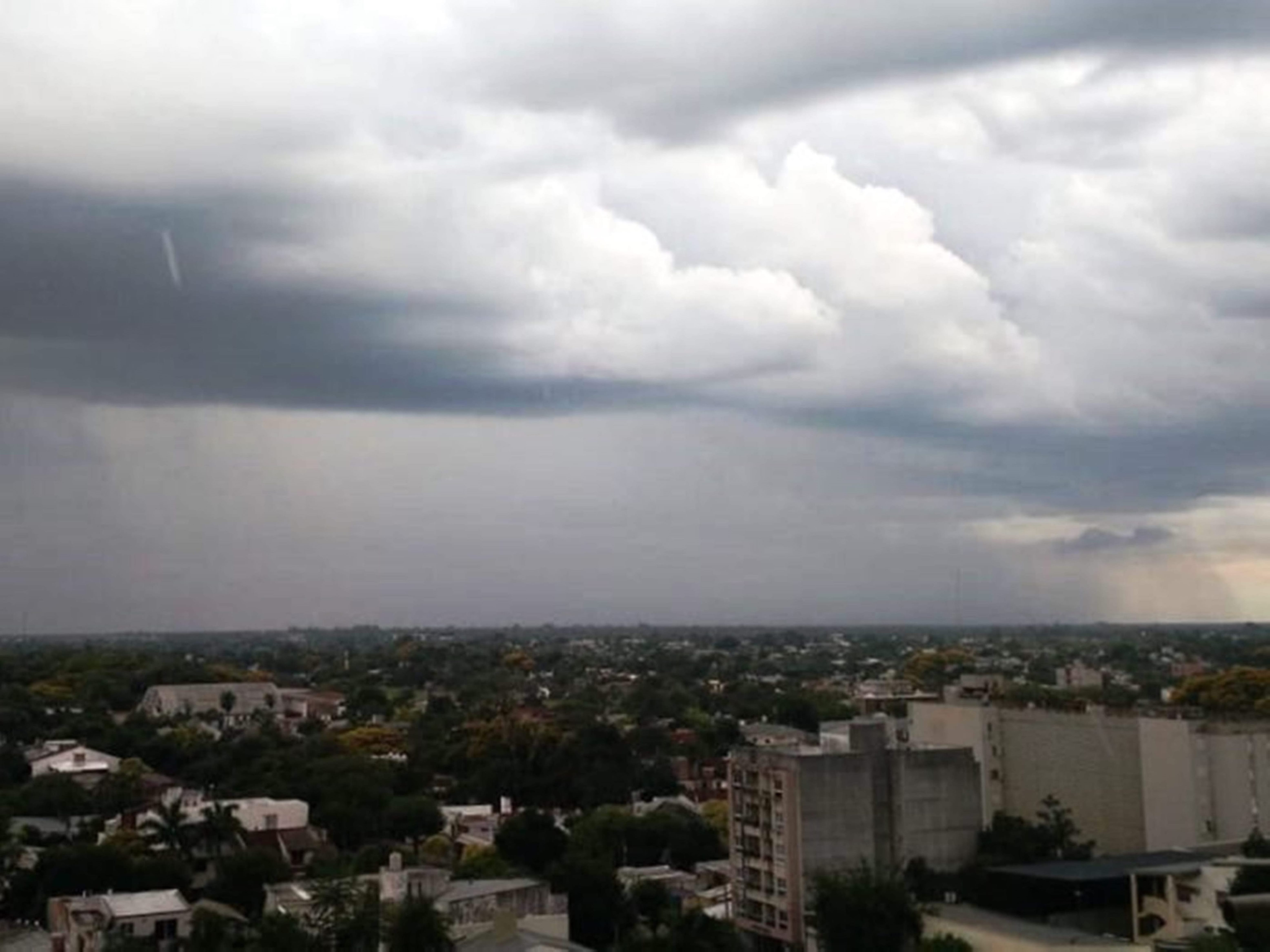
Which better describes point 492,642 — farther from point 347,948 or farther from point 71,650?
point 347,948

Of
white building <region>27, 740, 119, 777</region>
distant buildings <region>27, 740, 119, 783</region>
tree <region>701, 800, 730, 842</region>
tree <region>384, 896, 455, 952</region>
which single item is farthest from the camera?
white building <region>27, 740, 119, 777</region>

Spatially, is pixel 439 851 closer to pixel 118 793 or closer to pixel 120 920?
pixel 120 920

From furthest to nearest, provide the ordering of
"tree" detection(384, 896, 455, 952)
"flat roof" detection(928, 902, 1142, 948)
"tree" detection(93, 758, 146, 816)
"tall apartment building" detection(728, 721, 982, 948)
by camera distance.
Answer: "tree" detection(93, 758, 146, 816) < "tall apartment building" detection(728, 721, 982, 948) < "flat roof" detection(928, 902, 1142, 948) < "tree" detection(384, 896, 455, 952)

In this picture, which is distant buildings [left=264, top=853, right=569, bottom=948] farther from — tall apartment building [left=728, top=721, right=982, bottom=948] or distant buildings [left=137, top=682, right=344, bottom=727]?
distant buildings [left=137, top=682, right=344, bottom=727]

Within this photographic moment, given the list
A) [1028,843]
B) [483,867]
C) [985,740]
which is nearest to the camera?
[1028,843]

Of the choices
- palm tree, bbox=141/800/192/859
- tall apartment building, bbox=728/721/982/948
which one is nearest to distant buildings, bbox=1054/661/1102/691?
tall apartment building, bbox=728/721/982/948

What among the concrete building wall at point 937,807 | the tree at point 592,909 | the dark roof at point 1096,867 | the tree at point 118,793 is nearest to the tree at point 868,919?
the dark roof at point 1096,867

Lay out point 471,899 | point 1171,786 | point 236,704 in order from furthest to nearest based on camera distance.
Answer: point 236,704 → point 1171,786 → point 471,899

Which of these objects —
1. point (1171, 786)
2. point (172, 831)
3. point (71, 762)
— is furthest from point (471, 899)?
point (71, 762)
